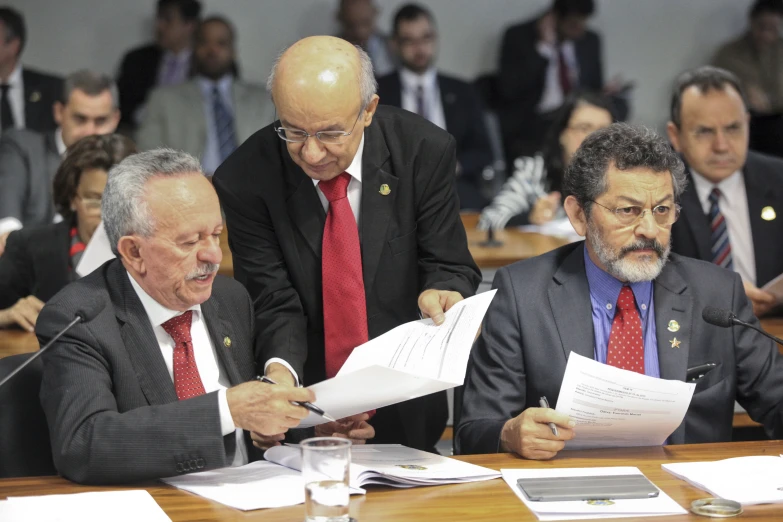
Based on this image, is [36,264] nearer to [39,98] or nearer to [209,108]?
[209,108]

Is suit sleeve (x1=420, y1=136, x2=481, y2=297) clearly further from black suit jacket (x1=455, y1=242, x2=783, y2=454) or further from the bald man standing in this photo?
black suit jacket (x1=455, y1=242, x2=783, y2=454)

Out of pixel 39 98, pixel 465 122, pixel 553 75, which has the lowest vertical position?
pixel 465 122

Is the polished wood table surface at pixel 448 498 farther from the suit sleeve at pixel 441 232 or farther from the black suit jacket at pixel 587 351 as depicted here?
the suit sleeve at pixel 441 232

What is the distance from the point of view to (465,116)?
771 centimetres

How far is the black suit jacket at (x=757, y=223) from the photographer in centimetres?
409

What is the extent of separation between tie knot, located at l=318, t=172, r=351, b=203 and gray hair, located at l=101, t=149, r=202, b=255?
1.56 feet

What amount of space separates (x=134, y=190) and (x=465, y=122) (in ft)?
17.9

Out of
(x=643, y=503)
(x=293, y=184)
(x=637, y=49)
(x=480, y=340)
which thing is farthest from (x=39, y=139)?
(x=637, y=49)

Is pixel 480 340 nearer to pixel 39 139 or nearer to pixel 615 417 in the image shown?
pixel 615 417

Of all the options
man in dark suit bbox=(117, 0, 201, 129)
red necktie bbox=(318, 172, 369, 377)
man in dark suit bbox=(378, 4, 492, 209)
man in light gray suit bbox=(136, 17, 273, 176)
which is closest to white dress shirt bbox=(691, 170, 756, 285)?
red necktie bbox=(318, 172, 369, 377)

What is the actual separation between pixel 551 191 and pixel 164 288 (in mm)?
3234

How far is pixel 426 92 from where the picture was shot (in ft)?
24.8

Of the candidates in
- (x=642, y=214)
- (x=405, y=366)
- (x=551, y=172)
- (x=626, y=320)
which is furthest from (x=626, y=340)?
(x=551, y=172)

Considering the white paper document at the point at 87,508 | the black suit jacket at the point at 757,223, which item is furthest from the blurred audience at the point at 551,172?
the white paper document at the point at 87,508
